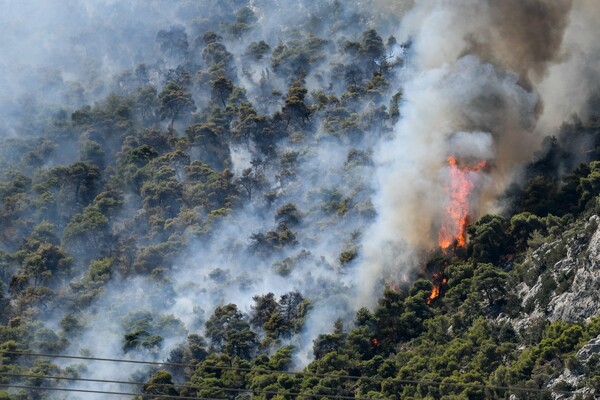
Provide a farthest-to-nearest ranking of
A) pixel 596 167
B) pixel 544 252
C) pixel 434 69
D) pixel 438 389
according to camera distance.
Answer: pixel 434 69, pixel 596 167, pixel 544 252, pixel 438 389

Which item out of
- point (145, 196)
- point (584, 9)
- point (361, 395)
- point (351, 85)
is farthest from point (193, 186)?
point (361, 395)

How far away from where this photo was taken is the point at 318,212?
142 meters

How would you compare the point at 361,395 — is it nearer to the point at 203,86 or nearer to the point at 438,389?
the point at 438,389

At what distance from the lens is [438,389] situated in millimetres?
95125

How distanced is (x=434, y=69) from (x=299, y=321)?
34461 millimetres

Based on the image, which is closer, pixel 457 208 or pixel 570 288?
pixel 570 288

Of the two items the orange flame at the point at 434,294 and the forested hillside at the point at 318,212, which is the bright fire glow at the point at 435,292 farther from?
the forested hillside at the point at 318,212

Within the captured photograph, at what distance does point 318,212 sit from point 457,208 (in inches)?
946

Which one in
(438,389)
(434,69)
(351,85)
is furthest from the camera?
(351,85)

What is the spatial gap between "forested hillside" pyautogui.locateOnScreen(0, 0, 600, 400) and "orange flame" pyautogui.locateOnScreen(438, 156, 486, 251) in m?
0.19

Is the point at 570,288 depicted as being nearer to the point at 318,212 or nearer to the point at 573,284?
the point at 573,284

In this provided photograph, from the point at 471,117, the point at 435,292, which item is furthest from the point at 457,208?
the point at 471,117

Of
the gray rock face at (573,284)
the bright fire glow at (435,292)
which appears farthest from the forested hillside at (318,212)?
the bright fire glow at (435,292)

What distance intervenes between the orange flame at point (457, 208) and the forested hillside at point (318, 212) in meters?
0.19
